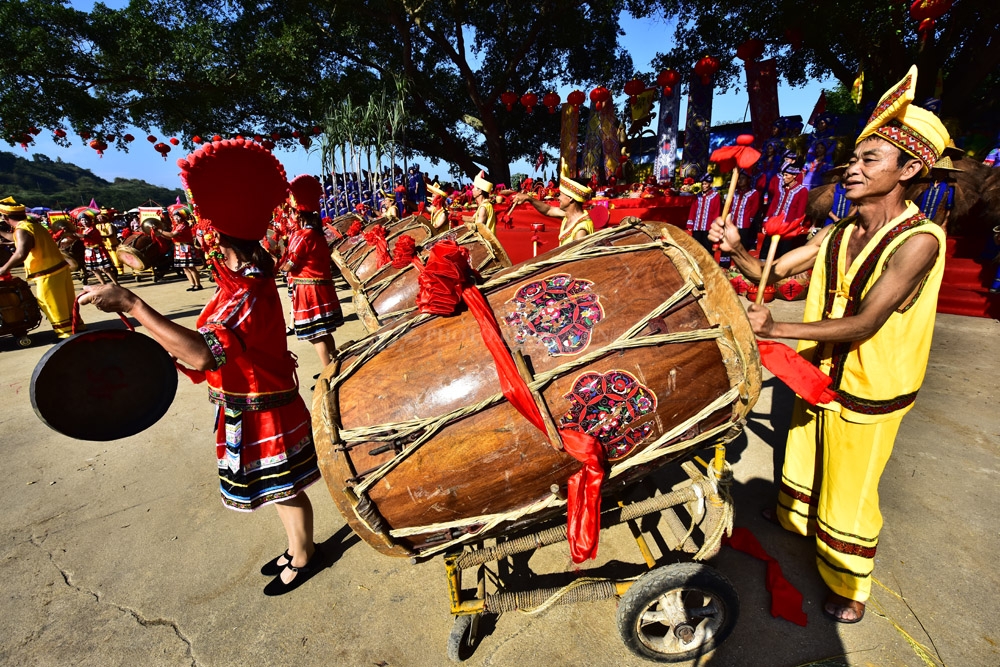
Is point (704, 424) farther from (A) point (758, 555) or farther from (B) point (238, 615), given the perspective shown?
(B) point (238, 615)

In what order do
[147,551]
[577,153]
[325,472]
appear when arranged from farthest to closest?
[577,153] < [147,551] < [325,472]

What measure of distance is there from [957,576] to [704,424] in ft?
5.75

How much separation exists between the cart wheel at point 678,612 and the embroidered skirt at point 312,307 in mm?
3671

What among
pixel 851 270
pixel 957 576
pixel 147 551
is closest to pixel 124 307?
pixel 147 551

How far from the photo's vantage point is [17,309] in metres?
5.93

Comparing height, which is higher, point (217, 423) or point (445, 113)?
point (445, 113)

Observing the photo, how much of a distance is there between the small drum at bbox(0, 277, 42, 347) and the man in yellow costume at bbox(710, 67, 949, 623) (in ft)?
27.7

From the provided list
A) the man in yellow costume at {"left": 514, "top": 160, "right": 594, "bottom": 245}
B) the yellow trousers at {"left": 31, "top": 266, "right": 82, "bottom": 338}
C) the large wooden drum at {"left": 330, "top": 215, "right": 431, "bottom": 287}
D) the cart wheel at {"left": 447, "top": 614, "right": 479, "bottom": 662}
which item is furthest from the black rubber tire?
the yellow trousers at {"left": 31, "top": 266, "right": 82, "bottom": 338}

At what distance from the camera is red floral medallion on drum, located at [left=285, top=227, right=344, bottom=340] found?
4180mm

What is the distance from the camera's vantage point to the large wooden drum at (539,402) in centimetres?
153

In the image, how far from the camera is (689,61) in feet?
47.5

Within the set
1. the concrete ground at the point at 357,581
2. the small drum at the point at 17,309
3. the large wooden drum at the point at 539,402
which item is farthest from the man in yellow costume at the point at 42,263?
the large wooden drum at the point at 539,402

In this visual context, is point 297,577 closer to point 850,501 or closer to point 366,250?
point 850,501

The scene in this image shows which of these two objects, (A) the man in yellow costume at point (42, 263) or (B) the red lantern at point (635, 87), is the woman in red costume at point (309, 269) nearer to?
(A) the man in yellow costume at point (42, 263)
